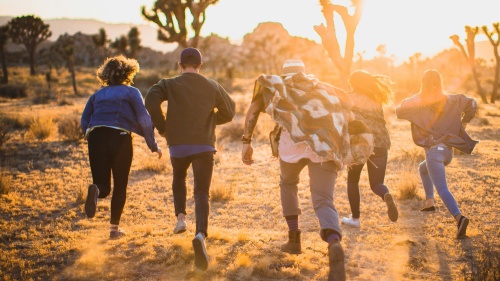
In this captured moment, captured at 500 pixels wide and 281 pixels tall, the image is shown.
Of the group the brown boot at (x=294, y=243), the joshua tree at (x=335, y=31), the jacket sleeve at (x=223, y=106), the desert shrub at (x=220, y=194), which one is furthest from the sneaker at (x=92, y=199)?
the joshua tree at (x=335, y=31)

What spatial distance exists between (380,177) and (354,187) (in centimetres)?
32

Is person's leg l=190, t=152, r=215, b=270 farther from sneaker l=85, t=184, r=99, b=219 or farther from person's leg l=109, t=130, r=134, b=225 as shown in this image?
sneaker l=85, t=184, r=99, b=219

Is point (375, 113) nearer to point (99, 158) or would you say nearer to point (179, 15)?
point (99, 158)

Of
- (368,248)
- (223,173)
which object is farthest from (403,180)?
(223,173)

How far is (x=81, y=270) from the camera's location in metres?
3.58

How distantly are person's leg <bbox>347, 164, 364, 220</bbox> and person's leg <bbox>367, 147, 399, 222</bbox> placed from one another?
154 millimetres

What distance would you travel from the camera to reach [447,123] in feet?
15.1

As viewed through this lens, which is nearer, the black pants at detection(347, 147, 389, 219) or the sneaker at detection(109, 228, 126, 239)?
the sneaker at detection(109, 228, 126, 239)

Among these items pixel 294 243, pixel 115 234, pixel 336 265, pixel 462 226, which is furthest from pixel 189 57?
pixel 462 226

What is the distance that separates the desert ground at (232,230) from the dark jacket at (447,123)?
0.99m

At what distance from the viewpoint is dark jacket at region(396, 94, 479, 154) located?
15.0 feet

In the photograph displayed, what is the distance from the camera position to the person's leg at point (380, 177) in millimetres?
4531

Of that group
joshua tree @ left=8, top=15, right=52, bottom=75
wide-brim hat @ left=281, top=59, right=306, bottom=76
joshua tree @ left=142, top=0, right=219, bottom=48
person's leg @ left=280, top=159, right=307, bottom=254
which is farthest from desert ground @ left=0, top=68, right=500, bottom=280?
joshua tree @ left=8, top=15, right=52, bottom=75

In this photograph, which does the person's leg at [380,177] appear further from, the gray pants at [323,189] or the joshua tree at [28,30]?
the joshua tree at [28,30]
